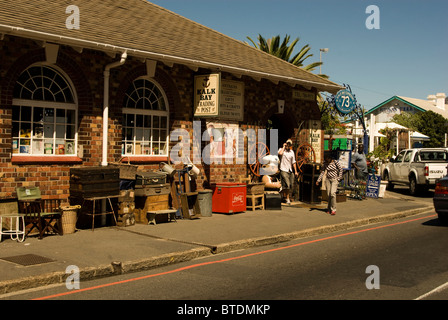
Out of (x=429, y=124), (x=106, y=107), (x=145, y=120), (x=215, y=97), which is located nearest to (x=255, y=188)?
(x=215, y=97)

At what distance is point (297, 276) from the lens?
7.27m

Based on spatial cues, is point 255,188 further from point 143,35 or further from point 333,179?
point 143,35

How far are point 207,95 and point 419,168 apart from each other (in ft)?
38.6

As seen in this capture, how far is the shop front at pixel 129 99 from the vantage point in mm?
10344

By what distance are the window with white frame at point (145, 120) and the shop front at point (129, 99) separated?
0.03m

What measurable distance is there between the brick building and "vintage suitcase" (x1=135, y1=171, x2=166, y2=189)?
2.78ft

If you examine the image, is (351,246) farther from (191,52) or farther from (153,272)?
(191,52)

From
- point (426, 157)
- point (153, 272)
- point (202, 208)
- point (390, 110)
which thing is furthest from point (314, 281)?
point (390, 110)

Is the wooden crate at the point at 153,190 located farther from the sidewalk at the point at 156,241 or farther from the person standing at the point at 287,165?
the person standing at the point at 287,165

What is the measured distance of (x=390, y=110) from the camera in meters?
64.8

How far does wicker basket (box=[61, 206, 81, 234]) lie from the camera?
9992 mm

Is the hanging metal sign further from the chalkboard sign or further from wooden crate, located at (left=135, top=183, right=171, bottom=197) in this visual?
wooden crate, located at (left=135, top=183, right=171, bottom=197)

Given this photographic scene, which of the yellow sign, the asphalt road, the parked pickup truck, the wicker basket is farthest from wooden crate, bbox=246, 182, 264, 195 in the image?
the parked pickup truck
